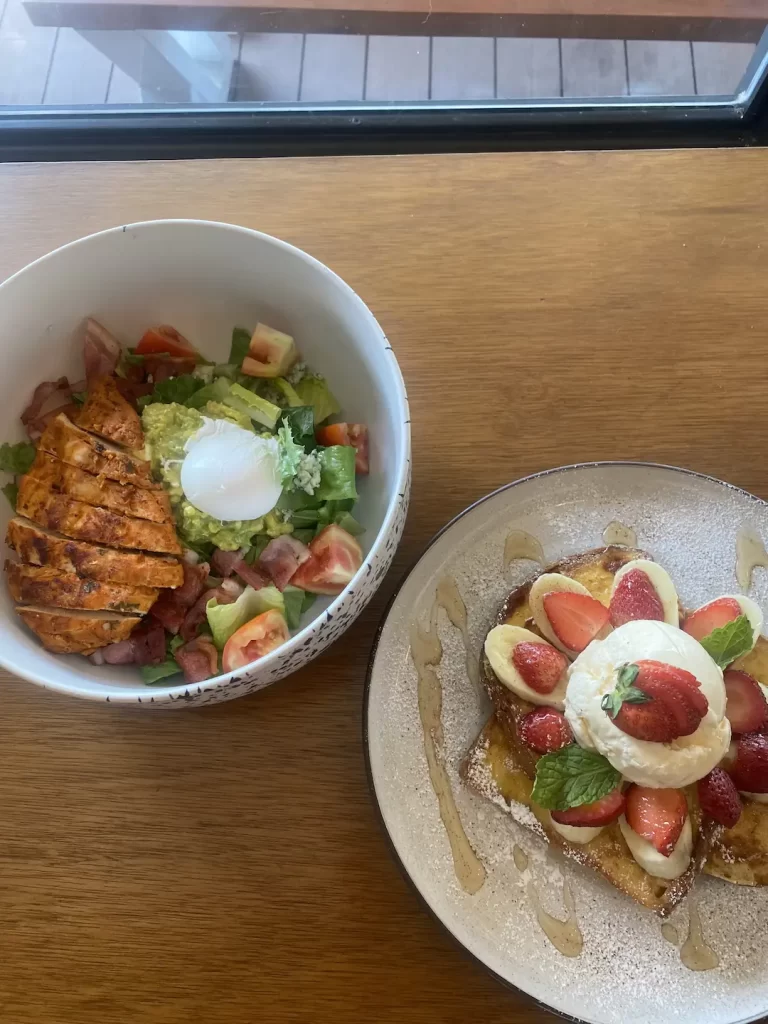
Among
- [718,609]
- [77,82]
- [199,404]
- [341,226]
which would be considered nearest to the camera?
[718,609]

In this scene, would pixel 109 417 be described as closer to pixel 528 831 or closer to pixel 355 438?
pixel 355 438

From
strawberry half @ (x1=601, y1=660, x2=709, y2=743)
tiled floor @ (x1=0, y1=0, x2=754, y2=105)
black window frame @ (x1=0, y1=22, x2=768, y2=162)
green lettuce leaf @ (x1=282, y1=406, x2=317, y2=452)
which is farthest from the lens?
tiled floor @ (x1=0, y1=0, x2=754, y2=105)

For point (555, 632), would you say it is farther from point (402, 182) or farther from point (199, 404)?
point (402, 182)

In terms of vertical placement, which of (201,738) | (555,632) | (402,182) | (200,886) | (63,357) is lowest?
(200,886)

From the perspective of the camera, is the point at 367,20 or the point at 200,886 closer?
the point at 200,886

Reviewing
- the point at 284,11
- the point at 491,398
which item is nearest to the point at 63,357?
the point at 491,398

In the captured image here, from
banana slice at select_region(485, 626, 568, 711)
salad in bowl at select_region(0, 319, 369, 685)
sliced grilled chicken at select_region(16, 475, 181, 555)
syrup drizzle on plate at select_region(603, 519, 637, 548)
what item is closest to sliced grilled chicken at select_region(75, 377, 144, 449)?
salad in bowl at select_region(0, 319, 369, 685)

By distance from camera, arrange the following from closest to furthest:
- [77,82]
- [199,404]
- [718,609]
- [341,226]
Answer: [718,609]
[199,404]
[341,226]
[77,82]

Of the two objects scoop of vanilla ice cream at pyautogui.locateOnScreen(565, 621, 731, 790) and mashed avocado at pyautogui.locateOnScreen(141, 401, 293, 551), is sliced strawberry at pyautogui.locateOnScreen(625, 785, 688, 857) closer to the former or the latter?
scoop of vanilla ice cream at pyautogui.locateOnScreen(565, 621, 731, 790)
